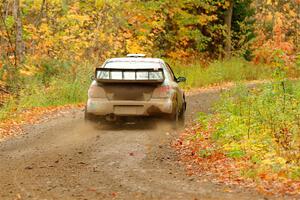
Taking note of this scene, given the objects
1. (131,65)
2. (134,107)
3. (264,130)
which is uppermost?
(131,65)

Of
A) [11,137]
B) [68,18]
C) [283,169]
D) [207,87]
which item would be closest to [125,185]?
[283,169]

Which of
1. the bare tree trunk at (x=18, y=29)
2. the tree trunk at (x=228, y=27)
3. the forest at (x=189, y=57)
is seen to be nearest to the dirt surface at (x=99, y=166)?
the forest at (x=189, y=57)

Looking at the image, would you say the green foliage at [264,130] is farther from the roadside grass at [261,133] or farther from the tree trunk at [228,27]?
the tree trunk at [228,27]

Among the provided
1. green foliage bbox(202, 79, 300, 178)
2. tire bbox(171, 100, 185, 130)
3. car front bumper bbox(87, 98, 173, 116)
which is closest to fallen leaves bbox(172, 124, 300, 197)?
green foliage bbox(202, 79, 300, 178)

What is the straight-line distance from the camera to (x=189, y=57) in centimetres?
3453

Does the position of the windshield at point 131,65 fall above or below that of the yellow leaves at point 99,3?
below

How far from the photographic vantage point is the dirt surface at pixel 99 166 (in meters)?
8.26

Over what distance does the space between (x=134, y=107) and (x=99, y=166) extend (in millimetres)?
3588

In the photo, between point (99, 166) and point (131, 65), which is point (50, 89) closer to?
point (131, 65)

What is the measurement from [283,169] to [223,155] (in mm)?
1713

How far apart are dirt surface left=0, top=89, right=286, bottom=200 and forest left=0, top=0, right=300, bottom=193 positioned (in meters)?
0.93

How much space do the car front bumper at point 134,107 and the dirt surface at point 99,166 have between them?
Answer: 49 cm

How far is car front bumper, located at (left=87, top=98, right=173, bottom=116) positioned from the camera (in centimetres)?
1359

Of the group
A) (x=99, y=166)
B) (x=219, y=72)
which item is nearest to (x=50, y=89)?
(x=219, y=72)
